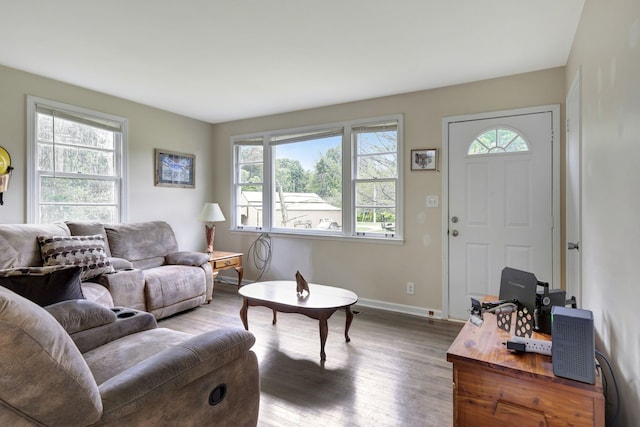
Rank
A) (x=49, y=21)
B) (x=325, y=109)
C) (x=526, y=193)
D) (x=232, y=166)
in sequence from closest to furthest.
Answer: (x=49, y=21) < (x=526, y=193) < (x=325, y=109) < (x=232, y=166)

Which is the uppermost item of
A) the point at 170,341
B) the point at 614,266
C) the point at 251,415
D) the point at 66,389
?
the point at 614,266

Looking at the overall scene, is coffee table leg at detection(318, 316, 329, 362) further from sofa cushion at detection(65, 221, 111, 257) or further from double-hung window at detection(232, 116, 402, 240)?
sofa cushion at detection(65, 221, 111, 257)

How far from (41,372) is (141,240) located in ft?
10.5

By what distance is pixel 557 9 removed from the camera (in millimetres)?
2148

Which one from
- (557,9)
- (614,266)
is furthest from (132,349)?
(557,9)

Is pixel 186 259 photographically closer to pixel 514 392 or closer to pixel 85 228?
pixel 85 228

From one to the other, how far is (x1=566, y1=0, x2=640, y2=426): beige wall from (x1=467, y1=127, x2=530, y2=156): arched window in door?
3.82 feet

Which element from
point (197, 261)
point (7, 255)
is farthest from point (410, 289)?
point (7, 255)

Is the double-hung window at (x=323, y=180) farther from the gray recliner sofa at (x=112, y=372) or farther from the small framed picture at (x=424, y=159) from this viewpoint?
the gray recliner sofa at (x=112, y=372)

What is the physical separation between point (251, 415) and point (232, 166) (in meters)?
3.97

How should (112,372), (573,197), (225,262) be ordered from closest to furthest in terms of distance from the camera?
(112,372), (573,197), (225,262)

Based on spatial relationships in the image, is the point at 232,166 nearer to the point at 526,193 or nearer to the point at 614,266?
the point at 526,193

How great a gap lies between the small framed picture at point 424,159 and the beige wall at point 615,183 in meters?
Result: 1.54

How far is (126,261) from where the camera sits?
3.36 meters
